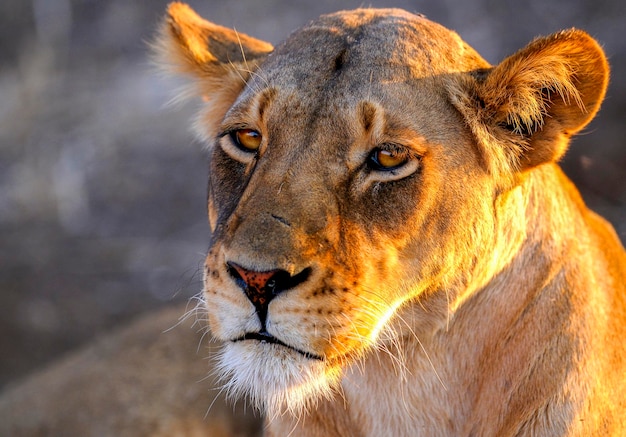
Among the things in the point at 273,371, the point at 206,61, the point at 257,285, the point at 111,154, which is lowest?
the point at 111,154

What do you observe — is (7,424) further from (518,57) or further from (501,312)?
(518,57)

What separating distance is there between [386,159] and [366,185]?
0.09 m

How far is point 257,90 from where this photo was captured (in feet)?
8.36

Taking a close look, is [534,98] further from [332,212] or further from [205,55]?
[205,55]

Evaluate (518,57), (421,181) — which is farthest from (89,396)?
(518,57)

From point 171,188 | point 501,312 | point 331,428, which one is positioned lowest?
point 171,188

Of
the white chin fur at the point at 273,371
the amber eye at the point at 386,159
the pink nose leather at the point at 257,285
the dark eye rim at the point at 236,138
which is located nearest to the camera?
the pink nose leather at the point at 257,285

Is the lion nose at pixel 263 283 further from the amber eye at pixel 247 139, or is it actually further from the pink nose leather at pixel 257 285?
the amber eye at pixel 247 139

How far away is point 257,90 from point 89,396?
238cm

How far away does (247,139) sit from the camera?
2572 millimetres

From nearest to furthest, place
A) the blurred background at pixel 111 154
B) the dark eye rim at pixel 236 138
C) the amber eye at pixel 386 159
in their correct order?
the amber eye at pixel 386 159
the dark eye rim at pixel 236 138
the blurred background at pixel 111 154

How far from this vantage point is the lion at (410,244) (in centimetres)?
224

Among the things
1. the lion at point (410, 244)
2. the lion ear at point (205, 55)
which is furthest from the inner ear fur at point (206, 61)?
the lion at point (410, 244)

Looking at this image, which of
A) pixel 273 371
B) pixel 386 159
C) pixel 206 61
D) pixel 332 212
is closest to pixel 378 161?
pixel 386 159
